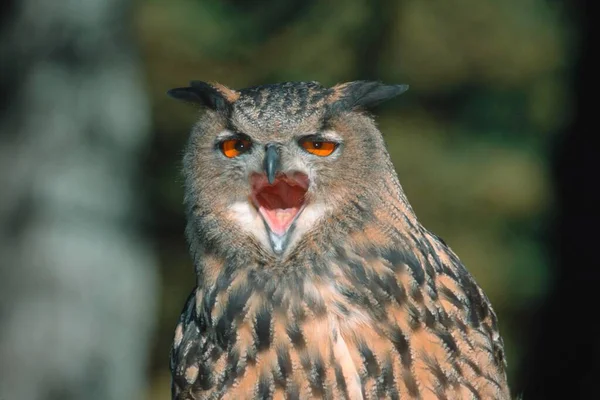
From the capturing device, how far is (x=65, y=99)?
5.31 meters

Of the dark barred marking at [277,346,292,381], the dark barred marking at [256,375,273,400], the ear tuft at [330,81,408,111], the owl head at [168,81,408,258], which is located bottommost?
the dark barred marking at [256,375,273,400]

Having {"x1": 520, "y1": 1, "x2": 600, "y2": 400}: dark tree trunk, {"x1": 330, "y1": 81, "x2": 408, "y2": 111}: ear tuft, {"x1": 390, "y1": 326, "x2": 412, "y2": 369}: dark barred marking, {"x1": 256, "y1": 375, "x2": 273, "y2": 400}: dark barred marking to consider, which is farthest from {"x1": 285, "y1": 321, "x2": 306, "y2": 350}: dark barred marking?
{"x1": 520, "y1": 1, "x2": 600, "y2": 400}: dark tree trunk

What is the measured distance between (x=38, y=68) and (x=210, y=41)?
5501 mm

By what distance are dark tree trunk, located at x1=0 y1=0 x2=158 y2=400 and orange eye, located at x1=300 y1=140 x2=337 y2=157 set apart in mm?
2684

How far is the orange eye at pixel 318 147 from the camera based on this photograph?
2.79 metres

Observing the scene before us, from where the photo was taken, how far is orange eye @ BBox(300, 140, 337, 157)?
2.79m

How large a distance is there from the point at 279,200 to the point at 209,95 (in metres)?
0.37

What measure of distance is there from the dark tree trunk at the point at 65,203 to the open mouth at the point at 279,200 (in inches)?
101

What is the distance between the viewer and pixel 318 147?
2.80 metres

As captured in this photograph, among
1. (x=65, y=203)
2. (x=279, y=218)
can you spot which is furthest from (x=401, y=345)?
(x=65, y=203)

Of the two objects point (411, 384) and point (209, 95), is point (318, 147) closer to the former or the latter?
point (209, 95)

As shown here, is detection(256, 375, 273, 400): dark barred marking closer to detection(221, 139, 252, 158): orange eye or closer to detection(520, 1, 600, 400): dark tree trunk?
detection(221, 139, 252, 158): orange eye

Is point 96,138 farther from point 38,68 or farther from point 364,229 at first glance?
point 364,229

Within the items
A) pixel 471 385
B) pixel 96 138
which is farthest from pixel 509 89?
pixel 471 385
